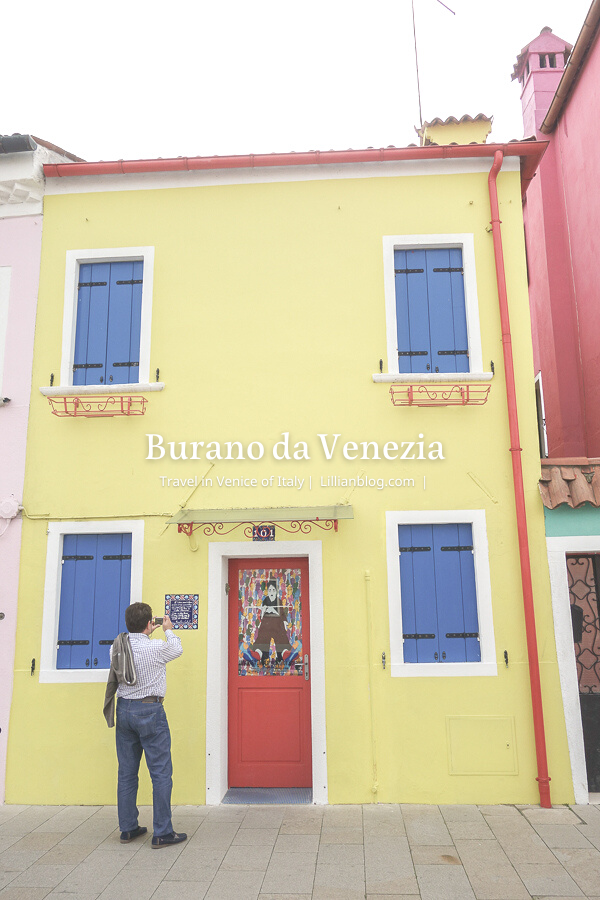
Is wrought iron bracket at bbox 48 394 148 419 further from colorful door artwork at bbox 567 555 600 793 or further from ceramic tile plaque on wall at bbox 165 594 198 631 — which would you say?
colorful door artwork at bbox 567 555 600 793

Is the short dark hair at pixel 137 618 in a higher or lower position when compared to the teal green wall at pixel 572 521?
lower

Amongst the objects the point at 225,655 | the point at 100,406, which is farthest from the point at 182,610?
the point at 100,406

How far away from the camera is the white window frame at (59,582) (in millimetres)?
6520

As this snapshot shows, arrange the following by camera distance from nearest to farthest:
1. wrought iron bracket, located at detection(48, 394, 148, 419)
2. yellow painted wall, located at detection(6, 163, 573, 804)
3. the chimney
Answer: yellow painted wall, located at detection(6, 163, 573, 804)
wrought iron bracket, located at detection(48, 394, 148, 419)
the chimney

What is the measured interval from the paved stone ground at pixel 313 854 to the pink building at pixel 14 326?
1719mm

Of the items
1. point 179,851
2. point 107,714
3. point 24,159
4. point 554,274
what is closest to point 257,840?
point 179,851

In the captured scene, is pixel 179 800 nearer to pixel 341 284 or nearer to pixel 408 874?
pixel 408 874

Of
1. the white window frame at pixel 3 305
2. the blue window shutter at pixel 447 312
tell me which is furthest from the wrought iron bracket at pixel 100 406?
the blue window shutter at pixel 447 312

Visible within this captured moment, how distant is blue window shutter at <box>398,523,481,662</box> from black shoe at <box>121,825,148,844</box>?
275 centimetres

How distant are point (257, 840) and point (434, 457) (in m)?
3.79

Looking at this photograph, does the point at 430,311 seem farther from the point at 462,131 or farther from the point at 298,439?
the point at 462,131

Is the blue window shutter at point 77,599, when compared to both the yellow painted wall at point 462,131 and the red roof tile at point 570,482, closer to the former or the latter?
the red roof tile at point 570,482

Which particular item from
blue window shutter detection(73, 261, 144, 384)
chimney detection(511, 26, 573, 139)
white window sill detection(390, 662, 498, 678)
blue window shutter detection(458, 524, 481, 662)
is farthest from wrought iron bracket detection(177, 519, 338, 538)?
chimney detection(511, 26, 573, 139)

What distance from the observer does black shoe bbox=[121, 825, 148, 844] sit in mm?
5430
